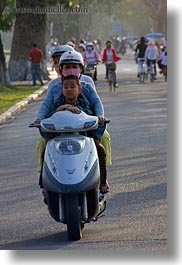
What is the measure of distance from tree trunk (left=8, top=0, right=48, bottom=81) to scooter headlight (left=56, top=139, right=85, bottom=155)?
3015 centimetres

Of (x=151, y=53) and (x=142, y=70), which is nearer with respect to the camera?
(x=151, y=53)

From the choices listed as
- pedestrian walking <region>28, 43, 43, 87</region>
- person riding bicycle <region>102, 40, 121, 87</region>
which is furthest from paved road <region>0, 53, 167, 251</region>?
pedestrian walking <region>28, 43, 43, 87</region>

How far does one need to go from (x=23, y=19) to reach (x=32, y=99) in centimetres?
948

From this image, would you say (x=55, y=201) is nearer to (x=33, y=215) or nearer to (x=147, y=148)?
(x=33, y=215)

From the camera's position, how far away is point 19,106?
86.2 feet

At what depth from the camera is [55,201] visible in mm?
8352

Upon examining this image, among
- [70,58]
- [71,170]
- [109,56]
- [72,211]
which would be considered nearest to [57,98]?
[70,58]

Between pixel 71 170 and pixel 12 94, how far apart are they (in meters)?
23.6

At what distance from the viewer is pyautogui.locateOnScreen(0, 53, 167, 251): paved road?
27.8 feet

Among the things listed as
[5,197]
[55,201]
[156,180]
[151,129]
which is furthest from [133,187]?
[151,129]

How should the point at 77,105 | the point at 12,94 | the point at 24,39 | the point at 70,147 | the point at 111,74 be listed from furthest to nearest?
the point at 24,39
the point at 111,74
the point at 12,94
the point at 77,105
the point at 70,147

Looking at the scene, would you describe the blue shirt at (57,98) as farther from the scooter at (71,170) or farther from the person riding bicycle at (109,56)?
the person riding bicycle at (109,56)

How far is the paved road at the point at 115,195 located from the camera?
27.8 feet

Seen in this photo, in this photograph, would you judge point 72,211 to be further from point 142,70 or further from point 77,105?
point 142,70
